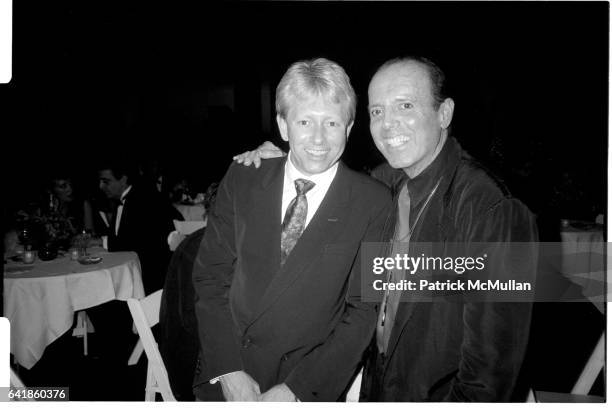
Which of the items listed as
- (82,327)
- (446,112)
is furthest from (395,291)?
(82,327)

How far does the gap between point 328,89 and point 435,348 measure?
0.71 m

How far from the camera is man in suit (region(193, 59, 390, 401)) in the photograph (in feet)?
3.51

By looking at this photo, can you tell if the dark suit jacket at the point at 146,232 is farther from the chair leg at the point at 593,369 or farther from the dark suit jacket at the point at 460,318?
the chair leg at the point at 593,369

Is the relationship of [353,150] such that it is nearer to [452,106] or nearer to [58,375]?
[452,106]

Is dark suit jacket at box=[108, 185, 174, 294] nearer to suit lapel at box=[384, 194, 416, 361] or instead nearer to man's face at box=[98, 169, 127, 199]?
man's face at box=[98, 169, 127, 199]

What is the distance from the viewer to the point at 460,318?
103 cm

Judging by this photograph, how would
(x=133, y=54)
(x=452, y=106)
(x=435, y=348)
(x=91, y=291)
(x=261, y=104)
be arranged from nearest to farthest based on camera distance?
1. (x=435, y=348)
2. (x=452, y=106)
3. (x=133, y=54)
4. (x=261, y=104)
5. (x=91, y=291)

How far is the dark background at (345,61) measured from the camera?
4.50ft

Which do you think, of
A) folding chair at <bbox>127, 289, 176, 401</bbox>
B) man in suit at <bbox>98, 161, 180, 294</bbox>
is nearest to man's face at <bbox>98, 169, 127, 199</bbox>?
man in suit at <bbox>98, 161, 180, 294</bbox>

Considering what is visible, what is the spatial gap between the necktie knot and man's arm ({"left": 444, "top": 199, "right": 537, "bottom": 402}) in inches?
16.7

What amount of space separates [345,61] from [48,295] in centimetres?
194

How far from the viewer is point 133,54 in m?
1.64

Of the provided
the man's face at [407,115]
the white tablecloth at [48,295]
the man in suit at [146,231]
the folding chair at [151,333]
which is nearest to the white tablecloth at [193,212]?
the man in suit at [146,231]
